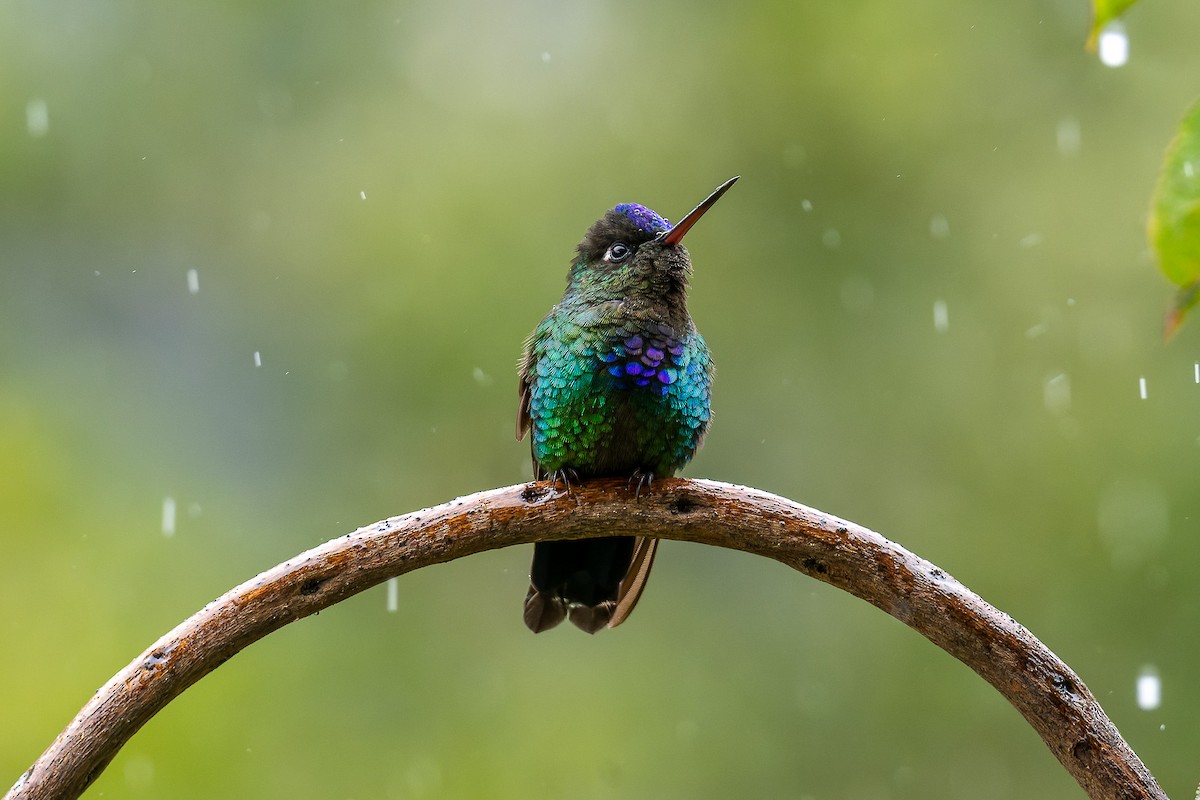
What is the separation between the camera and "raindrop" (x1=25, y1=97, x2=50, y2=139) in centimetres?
865

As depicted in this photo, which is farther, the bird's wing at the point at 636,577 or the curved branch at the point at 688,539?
the bird's wing at the point at 636,577

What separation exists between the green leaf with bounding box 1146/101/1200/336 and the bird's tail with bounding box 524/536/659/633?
2.89 meters

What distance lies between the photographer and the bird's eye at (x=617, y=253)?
3.85 metres

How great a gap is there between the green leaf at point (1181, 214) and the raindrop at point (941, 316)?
764 centimetres

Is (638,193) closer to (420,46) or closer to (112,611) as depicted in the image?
(420,46)

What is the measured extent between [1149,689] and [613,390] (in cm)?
529

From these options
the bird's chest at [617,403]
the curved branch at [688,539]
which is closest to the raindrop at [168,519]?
the bird's chest at [617,403]

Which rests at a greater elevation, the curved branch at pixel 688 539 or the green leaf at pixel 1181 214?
the green leaf at pixel 1181 214

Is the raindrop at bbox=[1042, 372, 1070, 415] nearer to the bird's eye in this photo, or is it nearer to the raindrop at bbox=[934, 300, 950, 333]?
the raindrop at bbox=[934, 300, 950, 333]

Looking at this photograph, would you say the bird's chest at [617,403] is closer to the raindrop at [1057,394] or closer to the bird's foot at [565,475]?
the bird's foot at [565,475]

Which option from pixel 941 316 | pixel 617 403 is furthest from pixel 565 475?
pixel 941 316

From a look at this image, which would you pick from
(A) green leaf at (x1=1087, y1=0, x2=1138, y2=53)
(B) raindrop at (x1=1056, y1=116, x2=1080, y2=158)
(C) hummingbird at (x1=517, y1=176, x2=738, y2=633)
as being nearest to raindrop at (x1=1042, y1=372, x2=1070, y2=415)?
(B) raindrop at (x1=1056, y1=116, x2=1080, y2=158)

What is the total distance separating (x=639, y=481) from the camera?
3389mm

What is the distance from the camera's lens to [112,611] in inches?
299
